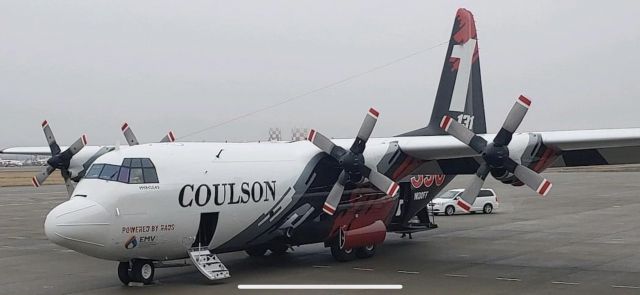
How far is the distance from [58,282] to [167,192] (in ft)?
13.2

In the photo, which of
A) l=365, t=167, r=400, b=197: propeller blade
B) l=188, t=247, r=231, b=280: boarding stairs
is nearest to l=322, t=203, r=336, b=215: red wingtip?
l=365, t=167, r=400, b=197: propeller blade

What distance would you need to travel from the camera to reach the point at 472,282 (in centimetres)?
1741

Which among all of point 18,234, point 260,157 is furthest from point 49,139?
point 260,157

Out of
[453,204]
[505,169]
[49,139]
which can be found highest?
[505,169]

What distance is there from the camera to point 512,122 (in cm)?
1809

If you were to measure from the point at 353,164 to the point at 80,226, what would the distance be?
7862 millimetres

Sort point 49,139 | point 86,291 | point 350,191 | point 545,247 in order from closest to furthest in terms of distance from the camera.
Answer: point 86,291
point 350,191
point 545,247
point 49,139

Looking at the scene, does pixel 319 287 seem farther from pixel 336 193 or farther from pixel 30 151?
pixel 30 151

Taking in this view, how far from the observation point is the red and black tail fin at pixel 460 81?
1029 inches

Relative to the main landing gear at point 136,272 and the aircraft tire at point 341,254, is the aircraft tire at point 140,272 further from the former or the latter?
the aircraft tire at point 341,254

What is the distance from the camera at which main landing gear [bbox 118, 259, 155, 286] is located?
57.3 feet

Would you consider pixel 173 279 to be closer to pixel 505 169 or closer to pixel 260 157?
pixel 260 157

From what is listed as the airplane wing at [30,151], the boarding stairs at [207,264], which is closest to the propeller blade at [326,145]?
the boarding stairs at [207,264]

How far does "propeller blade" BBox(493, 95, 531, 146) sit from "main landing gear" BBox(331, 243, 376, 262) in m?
6.14
